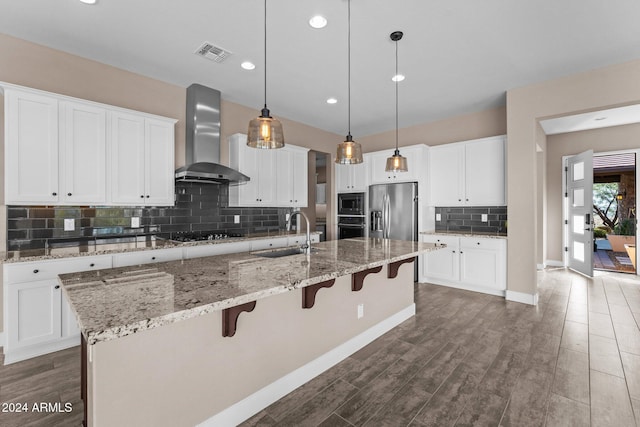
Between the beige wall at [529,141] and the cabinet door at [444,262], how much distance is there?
0.72 m

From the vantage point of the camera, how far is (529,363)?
2.32 meters

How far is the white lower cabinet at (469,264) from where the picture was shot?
4039 mm

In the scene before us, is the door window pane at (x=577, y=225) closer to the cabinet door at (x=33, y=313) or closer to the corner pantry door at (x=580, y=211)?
the corner pantry door at (x=580, y=211)

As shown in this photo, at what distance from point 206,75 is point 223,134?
2.95ft

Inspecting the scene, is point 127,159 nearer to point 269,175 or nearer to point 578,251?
point 269,175

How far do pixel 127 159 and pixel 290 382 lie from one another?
2776 millimetres

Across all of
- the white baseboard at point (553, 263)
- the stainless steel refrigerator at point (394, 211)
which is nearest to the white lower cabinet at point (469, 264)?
the stainless steel refrigerator at point (394, 211)

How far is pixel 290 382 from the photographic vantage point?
1956 mm

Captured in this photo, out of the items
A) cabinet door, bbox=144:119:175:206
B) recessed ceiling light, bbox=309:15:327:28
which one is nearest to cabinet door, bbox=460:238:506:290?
recessed ceiling light, bbox=309:15:327:28

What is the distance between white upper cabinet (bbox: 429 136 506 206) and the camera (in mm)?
4273

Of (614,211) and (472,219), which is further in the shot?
(614,211)

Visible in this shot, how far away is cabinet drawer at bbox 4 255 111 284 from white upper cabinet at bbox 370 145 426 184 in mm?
4059

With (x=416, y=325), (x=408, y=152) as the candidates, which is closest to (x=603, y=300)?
(x=416, y=325)

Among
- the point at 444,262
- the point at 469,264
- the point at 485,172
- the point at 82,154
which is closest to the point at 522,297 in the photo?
the point at 469,264
